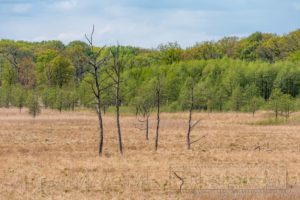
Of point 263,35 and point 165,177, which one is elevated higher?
point 263,35

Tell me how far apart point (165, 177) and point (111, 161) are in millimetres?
6435

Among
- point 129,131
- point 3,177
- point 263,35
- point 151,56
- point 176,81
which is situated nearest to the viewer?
point 3,177

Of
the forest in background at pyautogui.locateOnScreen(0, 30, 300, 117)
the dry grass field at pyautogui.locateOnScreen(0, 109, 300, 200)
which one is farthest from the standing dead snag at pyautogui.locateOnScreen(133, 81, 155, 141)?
the dry grass field at pyautogui.locateOnScreen(0, 109, 300, 200)

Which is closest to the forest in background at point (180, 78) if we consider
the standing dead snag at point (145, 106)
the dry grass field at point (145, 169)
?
the standing dead snag at point (145, 106)

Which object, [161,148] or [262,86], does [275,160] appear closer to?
[161,148]

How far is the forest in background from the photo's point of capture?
3447 inches

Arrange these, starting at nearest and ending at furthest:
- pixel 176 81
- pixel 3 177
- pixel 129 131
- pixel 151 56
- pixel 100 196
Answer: pixel 100 196
pixel 3 177
pixel 129 131
pixel 176 81
pixel 151 56

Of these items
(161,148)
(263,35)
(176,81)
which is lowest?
(161,148)

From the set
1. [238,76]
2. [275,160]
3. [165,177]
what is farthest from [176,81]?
[165,177]

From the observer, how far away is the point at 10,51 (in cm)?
17162

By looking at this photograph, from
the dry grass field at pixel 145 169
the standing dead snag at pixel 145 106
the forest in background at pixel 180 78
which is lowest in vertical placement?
the dry grass field at pixel 145 169

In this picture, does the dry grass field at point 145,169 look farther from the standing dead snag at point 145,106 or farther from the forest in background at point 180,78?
the forest in background at point 180,78

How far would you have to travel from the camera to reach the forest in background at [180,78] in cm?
8755

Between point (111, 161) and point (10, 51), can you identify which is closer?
point (111, 161)
